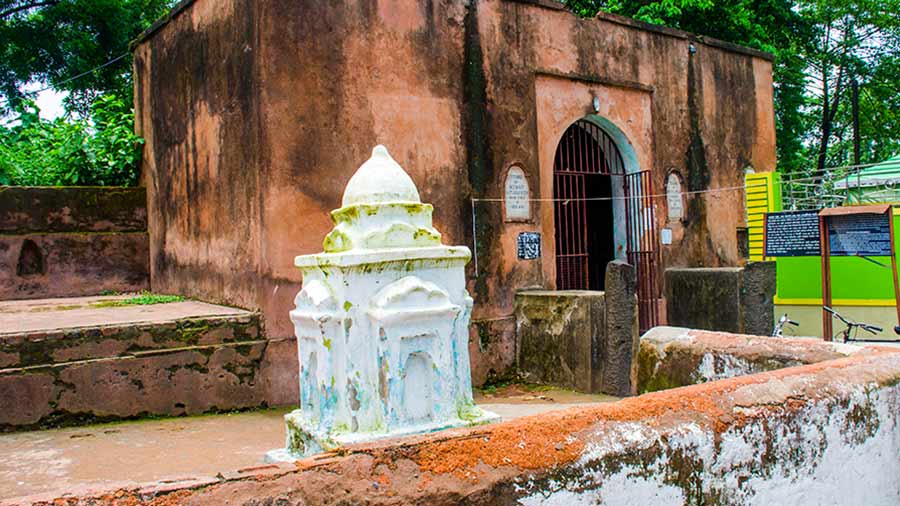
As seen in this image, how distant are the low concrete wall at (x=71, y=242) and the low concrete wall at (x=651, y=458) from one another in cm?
881

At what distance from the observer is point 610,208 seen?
36.2ft

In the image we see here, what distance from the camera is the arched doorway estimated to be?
10.1m

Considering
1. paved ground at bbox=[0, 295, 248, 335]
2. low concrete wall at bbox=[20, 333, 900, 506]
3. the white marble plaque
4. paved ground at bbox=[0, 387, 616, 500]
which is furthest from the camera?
the white marble plaque

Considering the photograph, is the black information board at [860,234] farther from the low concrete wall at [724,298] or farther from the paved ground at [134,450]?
the paved ground at [134,450]

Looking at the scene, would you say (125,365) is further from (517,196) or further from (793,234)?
(793,234)

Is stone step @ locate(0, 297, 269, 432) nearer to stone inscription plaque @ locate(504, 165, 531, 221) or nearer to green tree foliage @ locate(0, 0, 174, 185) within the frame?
stone inscription plaque @ locate(504, 165, 531, 221)

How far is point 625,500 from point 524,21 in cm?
797

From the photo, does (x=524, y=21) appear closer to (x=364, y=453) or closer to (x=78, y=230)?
(x=78, y=230)

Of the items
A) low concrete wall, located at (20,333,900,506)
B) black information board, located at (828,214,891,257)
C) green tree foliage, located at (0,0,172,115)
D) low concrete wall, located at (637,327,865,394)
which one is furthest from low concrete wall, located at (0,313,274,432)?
green tree foliage, located at (0,0,172,115)

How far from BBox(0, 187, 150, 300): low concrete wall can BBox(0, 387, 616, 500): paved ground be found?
4005 mm

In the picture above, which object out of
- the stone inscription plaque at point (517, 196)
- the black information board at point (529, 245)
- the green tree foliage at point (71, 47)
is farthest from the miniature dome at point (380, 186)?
the green tree foliage at point (71, 47)

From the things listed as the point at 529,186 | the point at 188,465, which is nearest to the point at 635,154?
the point at 529,186

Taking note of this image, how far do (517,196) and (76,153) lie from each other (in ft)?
19.4

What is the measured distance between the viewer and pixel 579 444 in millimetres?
2061
